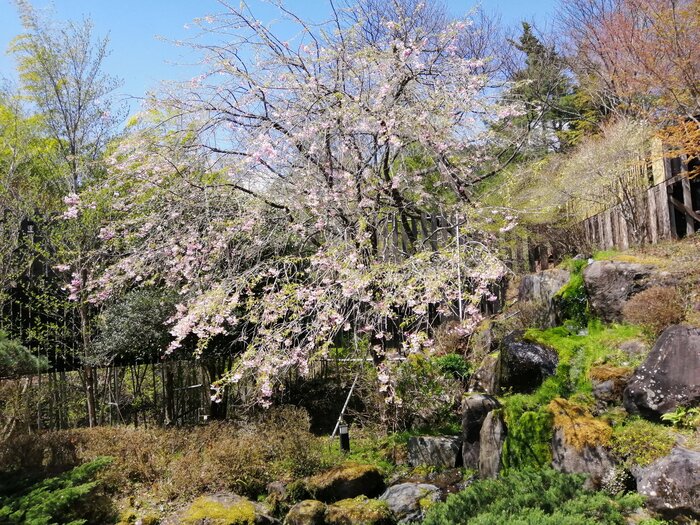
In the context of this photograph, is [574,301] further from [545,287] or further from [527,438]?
[527,438]

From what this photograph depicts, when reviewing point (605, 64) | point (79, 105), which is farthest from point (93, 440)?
point (605, 64)

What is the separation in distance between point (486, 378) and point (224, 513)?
3795 mm

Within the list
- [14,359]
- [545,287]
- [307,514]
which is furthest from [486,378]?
[14,359]

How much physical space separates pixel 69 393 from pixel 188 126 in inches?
195

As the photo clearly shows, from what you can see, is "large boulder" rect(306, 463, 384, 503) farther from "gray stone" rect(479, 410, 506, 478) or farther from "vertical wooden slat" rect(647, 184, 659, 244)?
"vertical wooden slat" rect(647, 184, 659, 244)

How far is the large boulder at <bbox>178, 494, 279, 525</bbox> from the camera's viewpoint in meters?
5.30

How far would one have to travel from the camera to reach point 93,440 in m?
7.05

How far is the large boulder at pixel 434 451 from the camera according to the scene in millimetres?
6578

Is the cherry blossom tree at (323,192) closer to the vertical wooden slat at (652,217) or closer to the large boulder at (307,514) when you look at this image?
the large boulder at (307,514)

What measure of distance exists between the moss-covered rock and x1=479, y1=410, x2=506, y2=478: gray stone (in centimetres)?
111

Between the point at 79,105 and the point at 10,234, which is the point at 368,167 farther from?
the point at 10,234

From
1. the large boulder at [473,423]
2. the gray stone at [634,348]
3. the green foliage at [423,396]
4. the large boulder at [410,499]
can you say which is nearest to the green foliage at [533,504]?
the large boulder at [410,499]

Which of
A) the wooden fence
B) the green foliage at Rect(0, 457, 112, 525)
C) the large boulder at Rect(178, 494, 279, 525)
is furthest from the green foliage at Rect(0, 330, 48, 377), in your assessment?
the wooden fence

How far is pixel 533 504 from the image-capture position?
3.74 m
